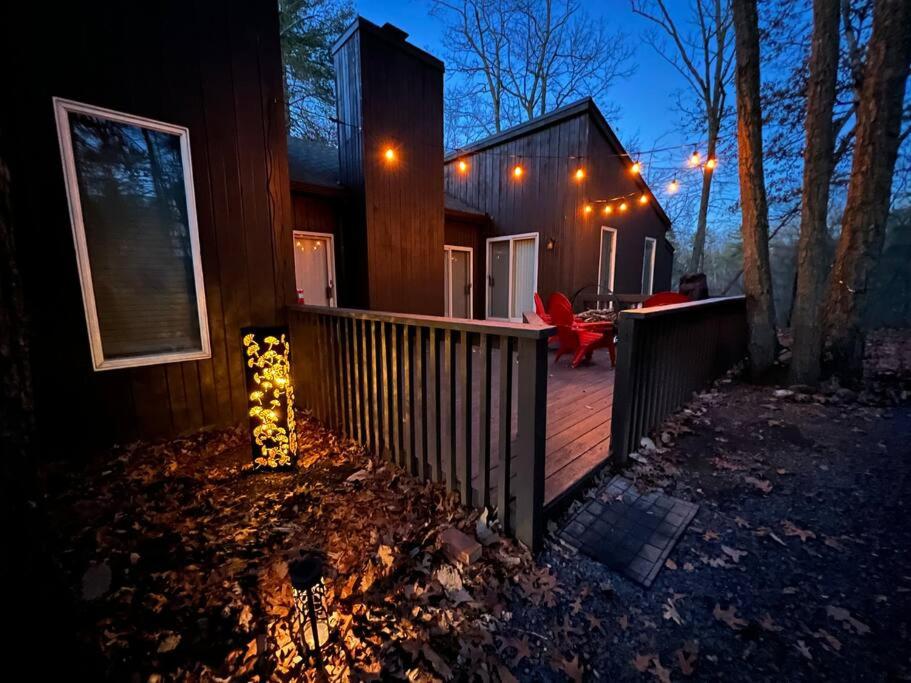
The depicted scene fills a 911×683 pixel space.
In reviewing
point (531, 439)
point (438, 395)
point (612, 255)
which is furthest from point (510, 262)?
point (531, 439)

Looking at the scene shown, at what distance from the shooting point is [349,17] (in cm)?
927

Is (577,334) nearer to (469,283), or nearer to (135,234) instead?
(469,283)

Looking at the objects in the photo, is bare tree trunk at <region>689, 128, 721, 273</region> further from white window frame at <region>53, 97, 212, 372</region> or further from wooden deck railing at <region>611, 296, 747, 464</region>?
white window frame at <region>53, 97, 212, 372</region>

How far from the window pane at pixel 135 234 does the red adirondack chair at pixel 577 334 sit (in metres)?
4.09

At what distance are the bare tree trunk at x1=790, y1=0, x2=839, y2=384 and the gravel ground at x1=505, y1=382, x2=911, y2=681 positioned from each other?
1.62 meters

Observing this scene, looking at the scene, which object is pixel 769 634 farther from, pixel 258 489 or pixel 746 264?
pixel 746 264

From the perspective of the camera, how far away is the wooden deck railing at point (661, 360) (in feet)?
8.64

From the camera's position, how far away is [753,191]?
456cm

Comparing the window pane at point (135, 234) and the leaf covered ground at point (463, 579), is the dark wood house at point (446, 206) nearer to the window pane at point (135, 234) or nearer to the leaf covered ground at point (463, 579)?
the window pane at point (135, 234)

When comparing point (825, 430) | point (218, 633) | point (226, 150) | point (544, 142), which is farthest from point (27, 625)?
point (544, 142)

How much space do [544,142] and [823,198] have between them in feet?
16.6

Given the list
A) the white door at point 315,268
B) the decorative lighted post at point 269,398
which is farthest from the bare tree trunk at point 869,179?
the white door at point 315,268

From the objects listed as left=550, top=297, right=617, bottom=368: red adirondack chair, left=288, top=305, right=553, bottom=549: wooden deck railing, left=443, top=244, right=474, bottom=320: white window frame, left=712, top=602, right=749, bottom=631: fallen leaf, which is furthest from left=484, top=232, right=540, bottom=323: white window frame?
left=712, top=602, right=749, bottom=631: fallen leaf

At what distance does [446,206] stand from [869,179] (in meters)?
6.42
